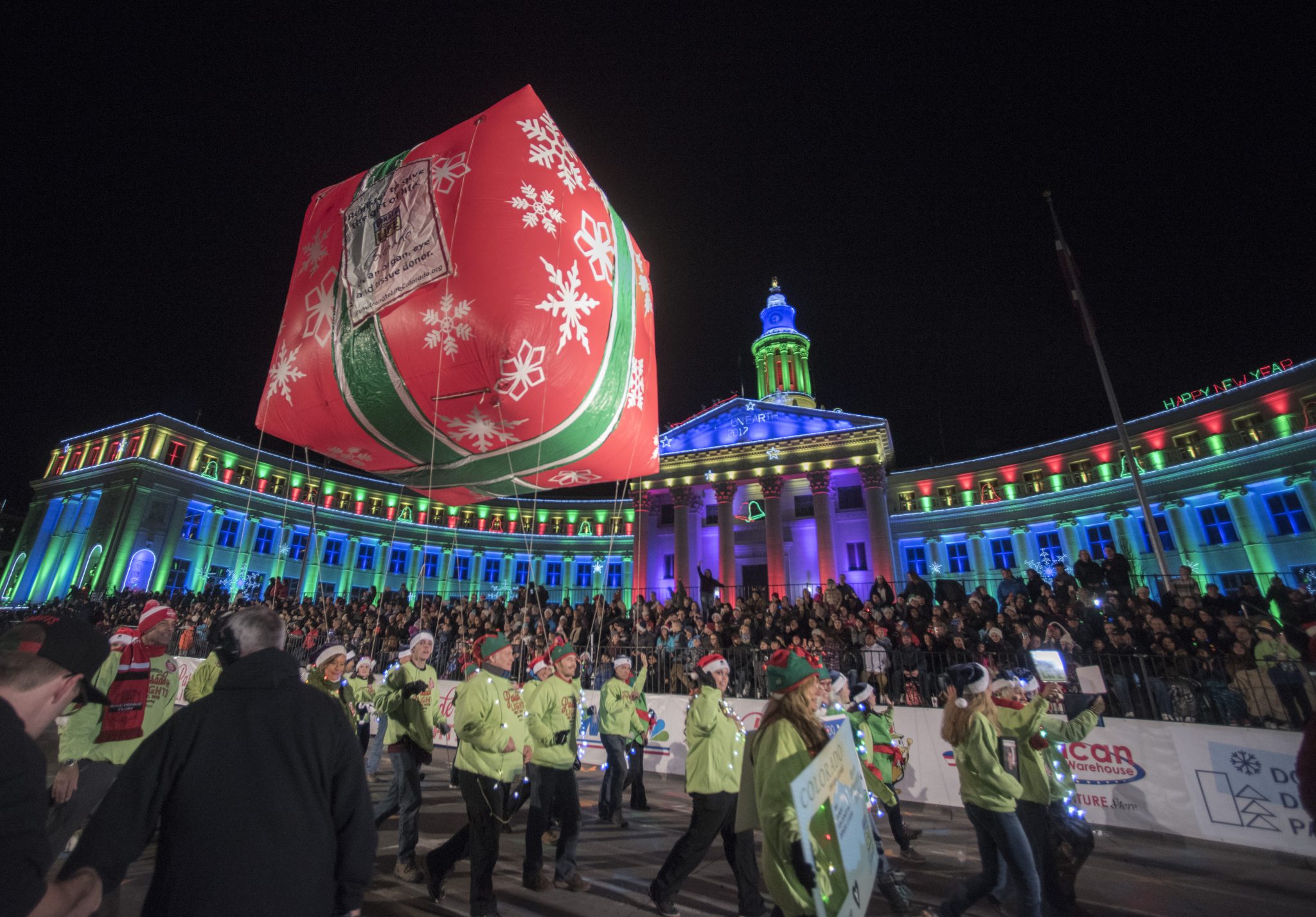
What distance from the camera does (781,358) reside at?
51625mm

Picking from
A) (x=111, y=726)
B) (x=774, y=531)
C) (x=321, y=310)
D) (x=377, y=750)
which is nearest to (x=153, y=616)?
(x=111, y=726)

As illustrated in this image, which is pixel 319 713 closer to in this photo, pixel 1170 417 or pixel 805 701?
pixel 805 701

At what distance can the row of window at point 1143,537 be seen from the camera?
93.2 ft

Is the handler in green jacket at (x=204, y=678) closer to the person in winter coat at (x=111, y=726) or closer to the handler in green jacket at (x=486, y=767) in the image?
the person in winter coat at (x=111, y=726)

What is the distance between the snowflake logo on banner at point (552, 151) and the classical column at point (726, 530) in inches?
1110

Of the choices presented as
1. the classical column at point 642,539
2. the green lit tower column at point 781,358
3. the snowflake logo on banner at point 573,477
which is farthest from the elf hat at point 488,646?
the green lit tower column at point 781,358

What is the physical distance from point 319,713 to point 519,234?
3.34 m

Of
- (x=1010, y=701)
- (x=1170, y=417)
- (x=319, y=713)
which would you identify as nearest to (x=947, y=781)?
(x=1010, y=701)

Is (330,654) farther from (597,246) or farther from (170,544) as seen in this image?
(170,544)

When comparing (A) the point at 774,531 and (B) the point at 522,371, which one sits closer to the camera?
(B) the point at 522,371

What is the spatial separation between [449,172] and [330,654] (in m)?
4.99

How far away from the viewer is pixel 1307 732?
7.80 feet

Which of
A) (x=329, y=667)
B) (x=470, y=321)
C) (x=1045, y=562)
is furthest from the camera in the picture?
(x=1045, y=562)

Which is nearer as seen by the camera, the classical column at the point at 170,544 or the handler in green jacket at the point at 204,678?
the handler in green jacket at the point at 204,678
